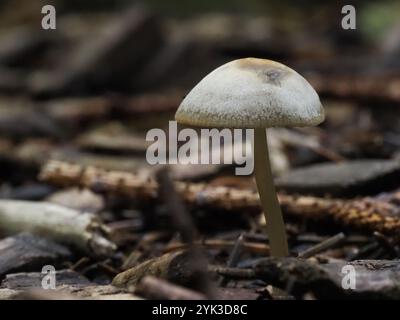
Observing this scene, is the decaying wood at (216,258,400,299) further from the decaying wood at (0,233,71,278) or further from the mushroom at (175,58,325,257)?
the decaying wood at (0,233,71,278)

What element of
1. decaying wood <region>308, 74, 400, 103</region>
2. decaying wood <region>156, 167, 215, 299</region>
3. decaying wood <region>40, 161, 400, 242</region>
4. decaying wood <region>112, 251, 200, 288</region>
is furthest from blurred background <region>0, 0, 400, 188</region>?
decaying wood <region>156, 167, 215, 299</region>

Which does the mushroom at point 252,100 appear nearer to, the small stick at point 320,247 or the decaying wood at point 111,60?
the small stick at point 320,247

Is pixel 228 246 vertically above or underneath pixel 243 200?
underneath

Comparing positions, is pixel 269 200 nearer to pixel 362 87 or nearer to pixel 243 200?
pixel 243 200

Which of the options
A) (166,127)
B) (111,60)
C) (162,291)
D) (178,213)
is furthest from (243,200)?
(111,60)

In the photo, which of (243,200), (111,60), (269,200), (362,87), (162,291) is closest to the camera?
(162,291)

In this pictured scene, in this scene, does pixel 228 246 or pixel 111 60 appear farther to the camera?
pixel 111 60

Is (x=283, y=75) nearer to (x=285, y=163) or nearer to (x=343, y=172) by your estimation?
(x=343, y=172)
